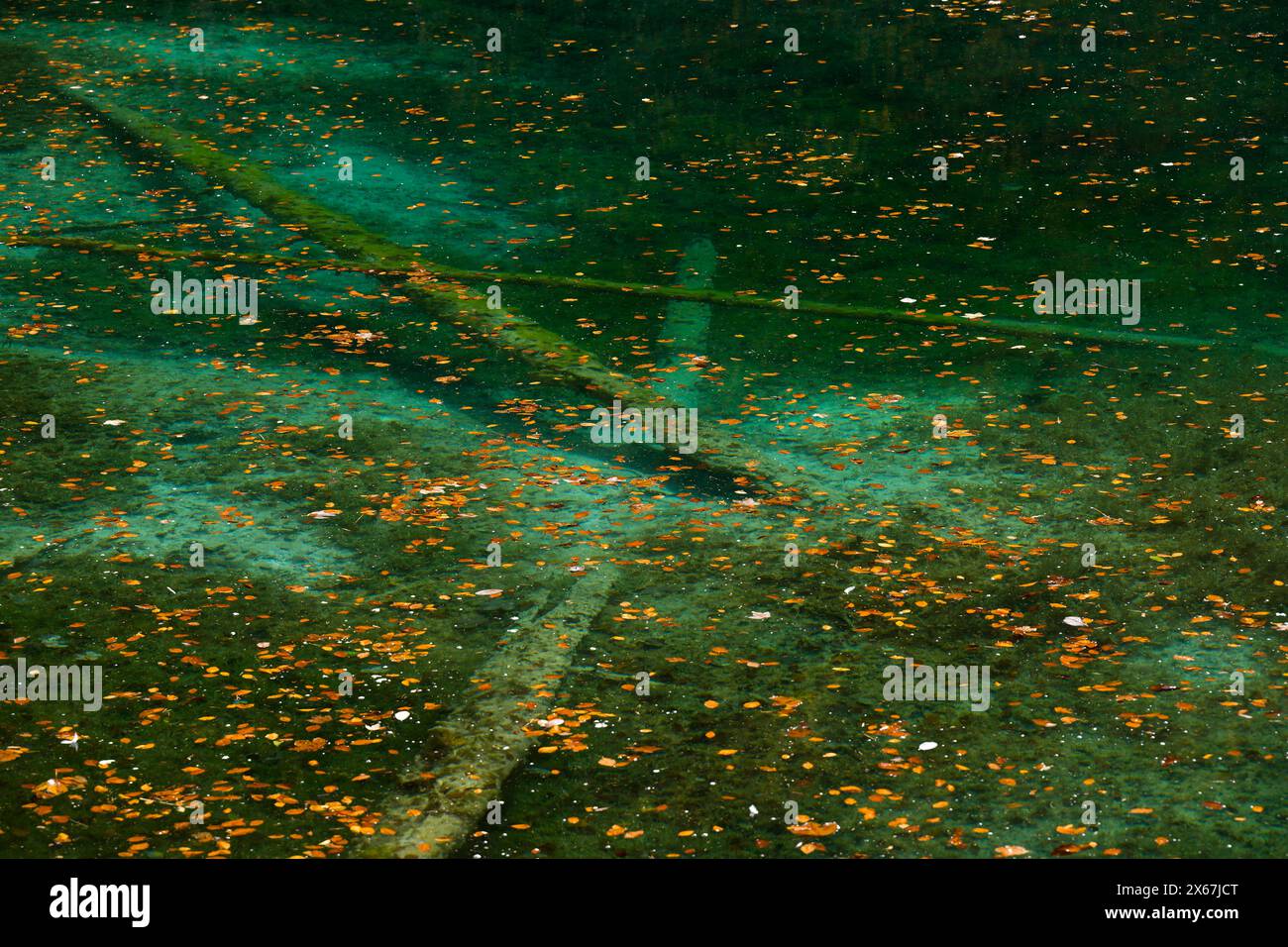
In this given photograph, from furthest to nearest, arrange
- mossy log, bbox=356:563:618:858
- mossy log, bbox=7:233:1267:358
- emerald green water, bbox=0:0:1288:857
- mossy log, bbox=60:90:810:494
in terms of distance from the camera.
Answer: mossy log, bbox=7:233:1267:358 < mossy log, bbox=60:90:810:494 < emerald green water, bbox=0:0:1288:857 < mossy log, bbox=356:563:618:858

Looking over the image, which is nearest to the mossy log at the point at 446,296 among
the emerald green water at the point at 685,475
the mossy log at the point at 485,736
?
the emerald green water at the point at 685,475

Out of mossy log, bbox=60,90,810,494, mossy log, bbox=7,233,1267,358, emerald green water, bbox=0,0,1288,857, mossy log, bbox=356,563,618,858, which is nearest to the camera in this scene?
mossy log, bbox=356,563,618,858

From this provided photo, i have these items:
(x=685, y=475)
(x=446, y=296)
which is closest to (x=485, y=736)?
(x=685, y=475)

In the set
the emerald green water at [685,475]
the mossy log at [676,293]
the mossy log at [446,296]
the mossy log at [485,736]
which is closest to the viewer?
the mossy log at [485,736]

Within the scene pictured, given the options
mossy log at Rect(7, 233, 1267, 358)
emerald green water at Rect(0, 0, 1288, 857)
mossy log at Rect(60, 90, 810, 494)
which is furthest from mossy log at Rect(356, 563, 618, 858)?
mossy log at Rect(7, 233, 1267, 358)

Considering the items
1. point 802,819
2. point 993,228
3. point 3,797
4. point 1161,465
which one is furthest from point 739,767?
point 993,228

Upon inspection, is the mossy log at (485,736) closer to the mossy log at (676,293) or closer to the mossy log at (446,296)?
the mossy log at (446,296)

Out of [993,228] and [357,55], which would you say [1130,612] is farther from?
[357,55]

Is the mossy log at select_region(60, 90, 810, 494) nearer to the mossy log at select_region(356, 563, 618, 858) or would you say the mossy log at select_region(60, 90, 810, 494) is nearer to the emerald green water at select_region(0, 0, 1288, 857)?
the emerald green water at select_region(0, 0, 1288, 857)
